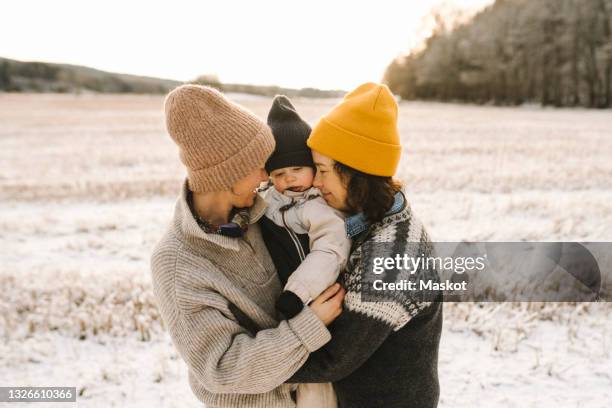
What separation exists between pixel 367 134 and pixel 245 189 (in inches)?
22.3

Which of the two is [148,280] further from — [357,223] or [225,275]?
[357,223]

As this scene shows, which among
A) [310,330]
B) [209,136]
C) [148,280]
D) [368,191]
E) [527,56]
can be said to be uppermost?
[209,136]

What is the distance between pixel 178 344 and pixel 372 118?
1180mm

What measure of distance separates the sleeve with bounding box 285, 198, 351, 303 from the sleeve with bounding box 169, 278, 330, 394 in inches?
4.8

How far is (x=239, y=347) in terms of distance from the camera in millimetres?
1592

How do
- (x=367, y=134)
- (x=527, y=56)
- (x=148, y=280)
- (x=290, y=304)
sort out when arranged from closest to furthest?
(x=290, y=304) < (x=367, y=134) < (x=148, y=280) < (x=527, y=56)

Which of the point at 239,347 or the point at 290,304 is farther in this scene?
the point at 290,304

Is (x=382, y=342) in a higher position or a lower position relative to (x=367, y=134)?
lower

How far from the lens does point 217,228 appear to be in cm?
185

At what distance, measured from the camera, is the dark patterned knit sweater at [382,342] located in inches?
64.6

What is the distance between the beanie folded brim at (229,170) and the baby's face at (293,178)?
1.38 ft

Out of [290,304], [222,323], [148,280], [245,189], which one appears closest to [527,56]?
[148,280]

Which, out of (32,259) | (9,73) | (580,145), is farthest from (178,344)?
(9,73)

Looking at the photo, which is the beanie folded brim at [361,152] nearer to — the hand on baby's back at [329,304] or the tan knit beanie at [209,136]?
the tan knit beanie at [209,136]
